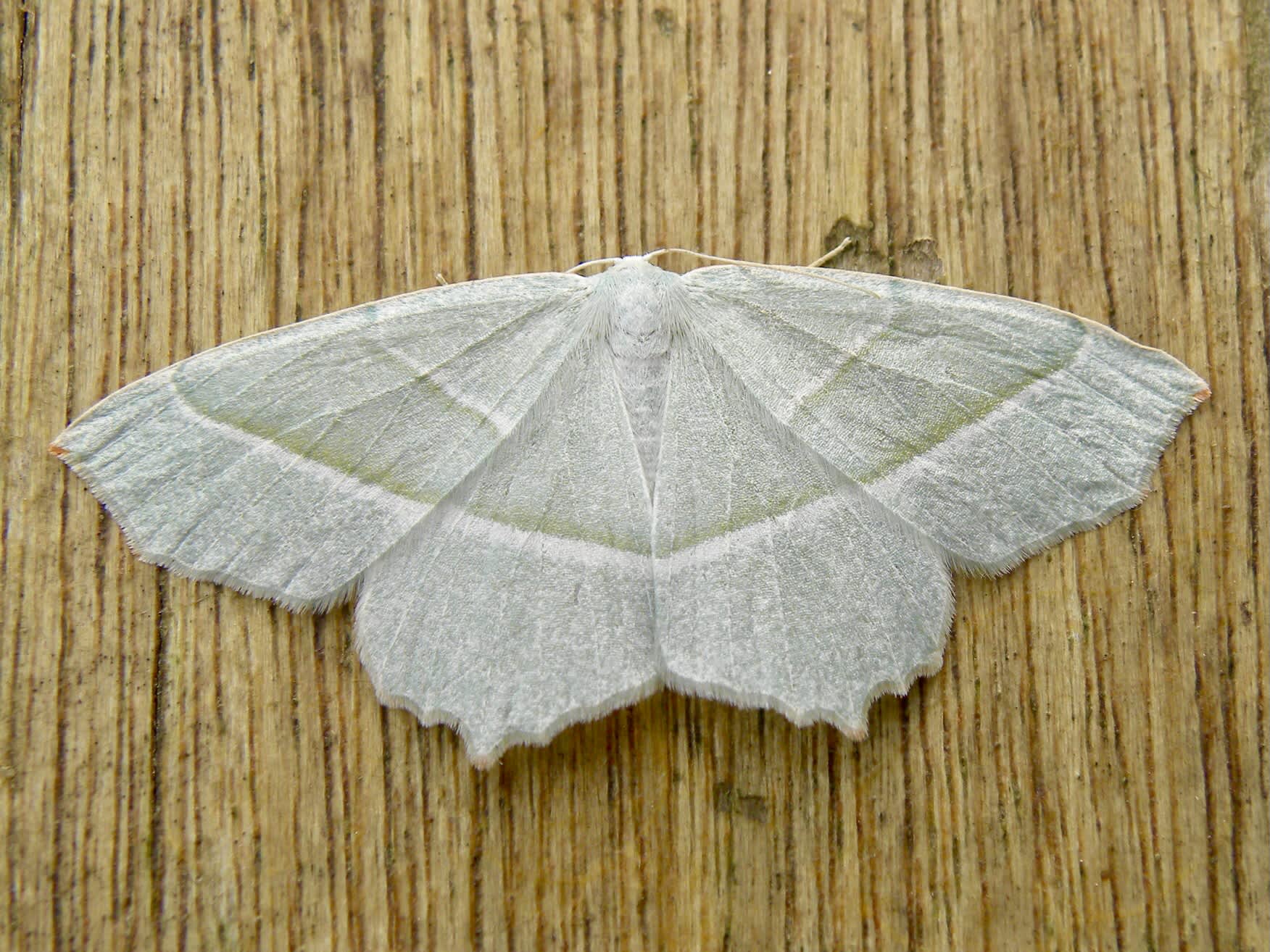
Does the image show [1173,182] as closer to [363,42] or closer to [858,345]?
[858,345]

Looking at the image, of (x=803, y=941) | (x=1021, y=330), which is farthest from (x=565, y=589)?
(x=1021, y=330)

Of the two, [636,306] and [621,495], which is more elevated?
[636,306]

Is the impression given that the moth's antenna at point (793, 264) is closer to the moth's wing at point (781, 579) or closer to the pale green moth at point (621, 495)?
the pale green moth at point (621, 495)

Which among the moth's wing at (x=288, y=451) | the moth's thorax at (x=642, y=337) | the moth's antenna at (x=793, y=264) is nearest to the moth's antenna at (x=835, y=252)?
the moth's antenna at (x=793, y=264)

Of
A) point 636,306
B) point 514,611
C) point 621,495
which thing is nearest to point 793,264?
point 636,306

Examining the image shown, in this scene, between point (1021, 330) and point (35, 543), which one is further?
point (35, 543)

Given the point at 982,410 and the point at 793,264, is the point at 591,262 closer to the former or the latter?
the point at 793,264
